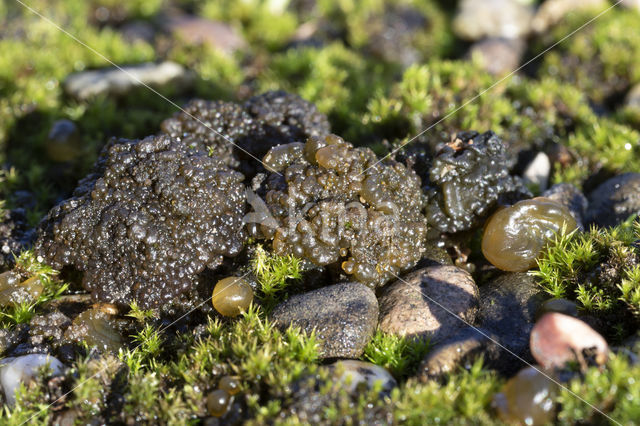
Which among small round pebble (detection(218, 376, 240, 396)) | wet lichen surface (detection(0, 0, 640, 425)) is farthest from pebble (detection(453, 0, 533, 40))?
small round pebble (detection(218, 376, 240, 396))

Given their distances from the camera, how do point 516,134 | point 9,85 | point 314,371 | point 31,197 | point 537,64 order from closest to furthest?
point 314,371, point 31,197, point 516,134, point 9,85, point 537,64

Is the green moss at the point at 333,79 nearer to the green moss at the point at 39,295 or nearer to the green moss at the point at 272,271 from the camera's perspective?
the green moss at the point at 272,271

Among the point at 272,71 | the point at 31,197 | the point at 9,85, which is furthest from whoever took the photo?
the point at 272,71

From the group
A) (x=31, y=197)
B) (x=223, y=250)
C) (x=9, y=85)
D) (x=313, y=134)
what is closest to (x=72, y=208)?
(x=223, y=250)

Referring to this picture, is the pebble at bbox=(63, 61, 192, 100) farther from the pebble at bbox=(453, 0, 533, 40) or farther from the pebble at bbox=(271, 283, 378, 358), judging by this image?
the pebble at bbox=(453, 0, 533, 40)

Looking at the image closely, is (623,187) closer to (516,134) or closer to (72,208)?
(516,134)

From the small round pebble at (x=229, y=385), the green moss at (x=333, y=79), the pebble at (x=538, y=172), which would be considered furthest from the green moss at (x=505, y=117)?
the small round pebble at (x=229, y=385)

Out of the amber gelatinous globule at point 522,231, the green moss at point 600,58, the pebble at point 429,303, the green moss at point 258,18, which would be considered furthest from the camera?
the green moss at point 258,18
